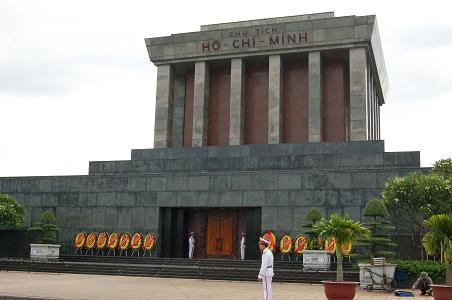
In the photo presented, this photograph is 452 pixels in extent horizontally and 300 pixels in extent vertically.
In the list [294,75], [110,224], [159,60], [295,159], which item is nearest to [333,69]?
[294,75]

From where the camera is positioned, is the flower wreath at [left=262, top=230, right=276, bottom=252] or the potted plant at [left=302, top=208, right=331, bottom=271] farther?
the flower wreath at [left=262, top=230, right=276, bottom=252]

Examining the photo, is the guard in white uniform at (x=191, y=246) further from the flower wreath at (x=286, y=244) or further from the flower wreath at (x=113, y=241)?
the flower wreath at (x=286, y=244)

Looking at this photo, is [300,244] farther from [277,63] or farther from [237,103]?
[277,63]

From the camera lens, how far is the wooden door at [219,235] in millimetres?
31297

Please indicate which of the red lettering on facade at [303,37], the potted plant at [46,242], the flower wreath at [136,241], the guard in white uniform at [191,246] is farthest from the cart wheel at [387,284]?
the red lettering on facade at [303,37]

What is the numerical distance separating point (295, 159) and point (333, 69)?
942cm

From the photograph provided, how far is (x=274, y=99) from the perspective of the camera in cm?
3778

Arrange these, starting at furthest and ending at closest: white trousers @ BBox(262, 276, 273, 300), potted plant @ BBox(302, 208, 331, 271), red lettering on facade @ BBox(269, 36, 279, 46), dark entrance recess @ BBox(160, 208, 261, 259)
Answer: red lettering on facade @ BBox(269, 36, 279, 46)
dark entrance recess @ BBox(160, 208, 261, 259)
potted plant @ BBox(302, 208, 331, 271)
white trousers @ BBox(262, 276, 273, 300)

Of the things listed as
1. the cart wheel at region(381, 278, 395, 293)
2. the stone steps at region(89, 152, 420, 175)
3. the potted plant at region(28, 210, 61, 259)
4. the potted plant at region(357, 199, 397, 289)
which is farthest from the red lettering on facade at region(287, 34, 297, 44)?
the cart wheel at region(381, 278, 395, 293)

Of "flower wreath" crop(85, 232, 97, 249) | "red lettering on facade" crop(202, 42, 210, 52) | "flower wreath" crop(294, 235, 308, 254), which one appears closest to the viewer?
"flower wreath" crop(294, 235, 308, 254)

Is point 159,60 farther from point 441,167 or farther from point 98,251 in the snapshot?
point 441,167

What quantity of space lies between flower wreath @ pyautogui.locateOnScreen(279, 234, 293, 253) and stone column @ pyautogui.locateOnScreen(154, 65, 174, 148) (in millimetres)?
14155

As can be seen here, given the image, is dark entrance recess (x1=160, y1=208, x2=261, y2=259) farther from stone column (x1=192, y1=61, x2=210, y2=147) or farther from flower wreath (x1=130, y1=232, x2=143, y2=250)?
stone column (x1=192, y1=61, x2=210, y2=147)

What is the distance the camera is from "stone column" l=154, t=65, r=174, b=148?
39656mm
